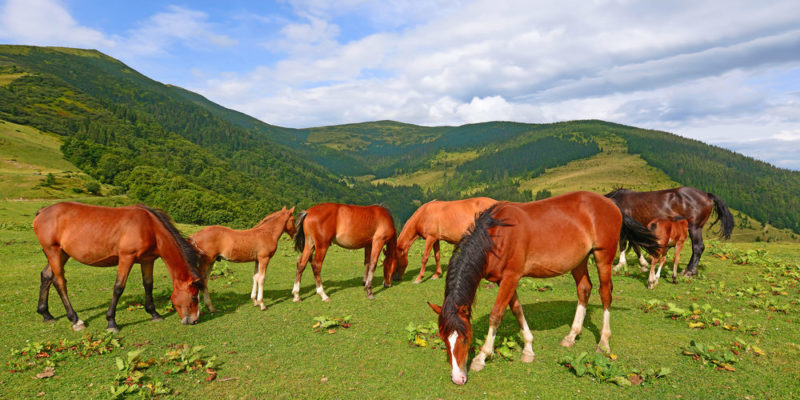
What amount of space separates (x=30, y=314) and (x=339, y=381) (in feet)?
28.9

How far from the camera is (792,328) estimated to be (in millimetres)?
8109

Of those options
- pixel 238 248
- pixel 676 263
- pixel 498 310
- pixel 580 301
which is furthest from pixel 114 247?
pixel 676 263

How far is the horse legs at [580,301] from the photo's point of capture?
7.49 m

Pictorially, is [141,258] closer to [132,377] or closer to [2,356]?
[2,356]

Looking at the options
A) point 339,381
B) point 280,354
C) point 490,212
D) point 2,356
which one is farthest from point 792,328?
point 2,356

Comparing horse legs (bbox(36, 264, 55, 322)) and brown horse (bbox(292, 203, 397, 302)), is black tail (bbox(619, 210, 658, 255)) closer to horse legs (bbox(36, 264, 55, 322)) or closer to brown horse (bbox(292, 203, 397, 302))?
brown horse (bbox(292, 203, 397, 302))

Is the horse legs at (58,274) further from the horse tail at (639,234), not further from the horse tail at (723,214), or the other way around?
the horse tail at (723,214)

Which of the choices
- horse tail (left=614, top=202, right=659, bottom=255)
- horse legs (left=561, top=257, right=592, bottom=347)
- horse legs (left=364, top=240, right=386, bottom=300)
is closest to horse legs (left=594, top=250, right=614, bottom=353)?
horse legs (left=561, top=257, right=592, bottom=347)

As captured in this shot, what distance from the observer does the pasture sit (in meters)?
5.85

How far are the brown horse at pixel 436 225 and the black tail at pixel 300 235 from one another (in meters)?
3.44

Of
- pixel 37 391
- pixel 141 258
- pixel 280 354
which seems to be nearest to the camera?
pixel 37 391

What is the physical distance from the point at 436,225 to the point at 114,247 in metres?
9.35

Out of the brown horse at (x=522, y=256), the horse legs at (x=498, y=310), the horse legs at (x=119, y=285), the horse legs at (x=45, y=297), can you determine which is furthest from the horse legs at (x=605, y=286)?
the horse legs at (x=45, y=297)

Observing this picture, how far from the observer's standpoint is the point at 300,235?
11.1 metres
